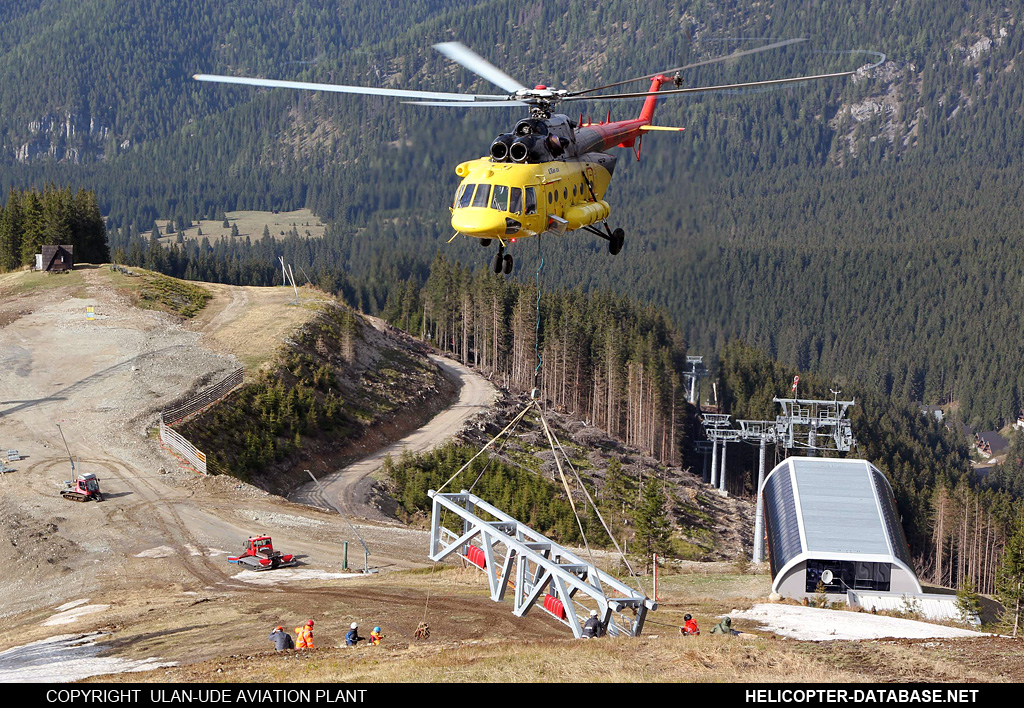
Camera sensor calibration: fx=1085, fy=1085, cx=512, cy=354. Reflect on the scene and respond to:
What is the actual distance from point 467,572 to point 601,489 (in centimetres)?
4401

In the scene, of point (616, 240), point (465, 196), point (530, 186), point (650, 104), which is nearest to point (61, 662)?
point (465, 196)

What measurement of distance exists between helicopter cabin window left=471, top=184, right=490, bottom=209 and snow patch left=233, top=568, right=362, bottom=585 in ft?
77.0

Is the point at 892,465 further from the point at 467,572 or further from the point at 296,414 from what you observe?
the point at 467,572

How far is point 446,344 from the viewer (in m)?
135

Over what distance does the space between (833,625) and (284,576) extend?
23.6m

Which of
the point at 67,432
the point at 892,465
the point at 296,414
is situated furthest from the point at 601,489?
the point at 892,465

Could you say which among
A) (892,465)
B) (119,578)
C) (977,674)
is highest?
(977,674)

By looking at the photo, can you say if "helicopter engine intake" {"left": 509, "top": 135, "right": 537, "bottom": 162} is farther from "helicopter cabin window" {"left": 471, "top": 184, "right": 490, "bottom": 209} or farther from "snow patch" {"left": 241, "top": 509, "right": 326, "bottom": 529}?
"snow patch" {"left": 241, "top": 509, "right": 326, "bottom": 529}

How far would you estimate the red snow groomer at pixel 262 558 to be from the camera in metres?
49.3

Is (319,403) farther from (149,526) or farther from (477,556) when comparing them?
(477,556)

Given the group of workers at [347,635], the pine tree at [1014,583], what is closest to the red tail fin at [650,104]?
the group of workers at [347,635]

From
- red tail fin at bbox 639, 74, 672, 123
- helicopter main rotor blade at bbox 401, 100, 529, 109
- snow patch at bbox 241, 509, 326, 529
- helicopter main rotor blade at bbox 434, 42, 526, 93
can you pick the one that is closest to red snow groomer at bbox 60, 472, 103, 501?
snow patch at bbox 241, 509, 326, 529

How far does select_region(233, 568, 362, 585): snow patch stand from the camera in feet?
156

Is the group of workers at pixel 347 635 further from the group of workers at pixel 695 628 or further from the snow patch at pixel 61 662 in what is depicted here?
the snow patch at pixel 61 662
